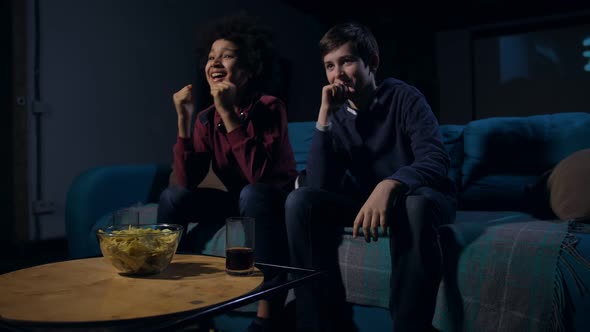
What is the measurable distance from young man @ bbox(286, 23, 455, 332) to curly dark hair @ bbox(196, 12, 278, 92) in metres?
0.40

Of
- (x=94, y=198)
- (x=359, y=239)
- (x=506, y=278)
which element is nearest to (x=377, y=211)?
(x=359, y=239)

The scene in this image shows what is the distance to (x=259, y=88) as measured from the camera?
2016 mm

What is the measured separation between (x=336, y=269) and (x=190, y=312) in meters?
0.74

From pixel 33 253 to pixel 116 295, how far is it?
2.59 m

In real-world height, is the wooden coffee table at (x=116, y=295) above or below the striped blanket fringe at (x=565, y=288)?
above

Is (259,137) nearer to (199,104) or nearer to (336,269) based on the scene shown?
(336,269)

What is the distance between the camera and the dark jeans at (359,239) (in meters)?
1.15

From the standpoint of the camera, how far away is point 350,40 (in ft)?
5.09

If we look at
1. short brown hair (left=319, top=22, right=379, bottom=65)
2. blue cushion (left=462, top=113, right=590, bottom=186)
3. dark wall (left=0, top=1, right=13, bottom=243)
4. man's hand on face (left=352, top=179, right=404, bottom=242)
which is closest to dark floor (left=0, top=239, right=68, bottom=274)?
dark wall (left=0, top=1, right=13, bottom=243)

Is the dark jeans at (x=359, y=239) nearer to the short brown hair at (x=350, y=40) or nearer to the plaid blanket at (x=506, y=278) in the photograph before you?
the plaid blanket at (x=506, y=278)

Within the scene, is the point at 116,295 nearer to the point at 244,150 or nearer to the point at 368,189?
the point at 244,150

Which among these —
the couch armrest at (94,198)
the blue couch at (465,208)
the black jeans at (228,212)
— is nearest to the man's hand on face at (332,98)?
the black jeans at (228,212)

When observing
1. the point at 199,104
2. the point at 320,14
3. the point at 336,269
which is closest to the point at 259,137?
the point at 336,269

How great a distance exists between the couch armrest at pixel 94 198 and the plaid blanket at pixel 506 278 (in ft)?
4.49
